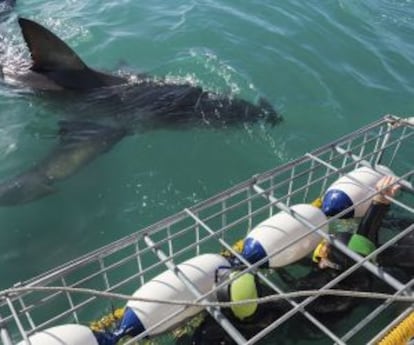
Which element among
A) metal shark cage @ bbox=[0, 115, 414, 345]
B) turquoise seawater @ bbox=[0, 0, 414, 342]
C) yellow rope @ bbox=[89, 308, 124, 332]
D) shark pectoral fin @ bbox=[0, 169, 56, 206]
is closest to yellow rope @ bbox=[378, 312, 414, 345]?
metal shark cage @ bbox=[0, 115, 414, 345]

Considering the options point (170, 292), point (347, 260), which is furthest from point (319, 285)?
point (170, 292)

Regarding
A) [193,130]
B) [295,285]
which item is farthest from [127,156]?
[295,285]

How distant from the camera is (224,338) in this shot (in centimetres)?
443

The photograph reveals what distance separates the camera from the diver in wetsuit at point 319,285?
4258mm

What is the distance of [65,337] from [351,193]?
9.90ft

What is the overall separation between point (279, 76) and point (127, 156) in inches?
133

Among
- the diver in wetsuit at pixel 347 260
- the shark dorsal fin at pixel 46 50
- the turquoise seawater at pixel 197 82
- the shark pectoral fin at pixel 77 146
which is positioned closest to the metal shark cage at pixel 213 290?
the diver in wetsuit at pixel 347 260

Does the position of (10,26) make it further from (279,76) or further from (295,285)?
(295,285)

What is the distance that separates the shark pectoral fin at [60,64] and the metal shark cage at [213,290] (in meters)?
2.97

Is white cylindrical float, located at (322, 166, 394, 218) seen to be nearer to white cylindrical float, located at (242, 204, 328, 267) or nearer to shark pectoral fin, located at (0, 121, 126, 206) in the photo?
white cylindrical float, located at (242, 204, 328, 267)

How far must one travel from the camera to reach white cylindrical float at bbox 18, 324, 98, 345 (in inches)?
144

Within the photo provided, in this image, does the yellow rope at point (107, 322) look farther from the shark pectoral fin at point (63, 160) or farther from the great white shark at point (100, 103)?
the great white shark at point (100, 103)

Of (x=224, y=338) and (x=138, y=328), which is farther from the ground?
(x=138, y=328)

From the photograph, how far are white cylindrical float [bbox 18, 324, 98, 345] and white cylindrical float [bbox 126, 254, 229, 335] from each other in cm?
38
